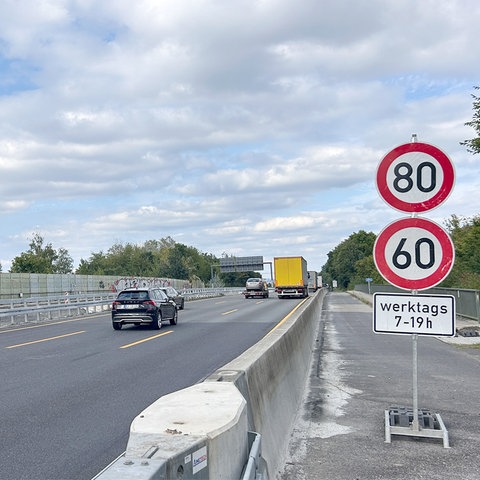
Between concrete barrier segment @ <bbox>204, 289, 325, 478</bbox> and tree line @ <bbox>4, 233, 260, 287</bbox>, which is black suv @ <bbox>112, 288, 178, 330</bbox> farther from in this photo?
tree line @ <bbox>4, 233, 260, 287</bbox>

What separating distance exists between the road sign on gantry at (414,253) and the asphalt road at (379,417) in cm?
174

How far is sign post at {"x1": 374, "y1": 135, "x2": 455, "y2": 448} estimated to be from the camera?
6.33 metres

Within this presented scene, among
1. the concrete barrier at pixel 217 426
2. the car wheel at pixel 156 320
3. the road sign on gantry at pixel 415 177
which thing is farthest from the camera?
the car wheel at pixel 156 320

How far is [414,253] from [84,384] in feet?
21.7

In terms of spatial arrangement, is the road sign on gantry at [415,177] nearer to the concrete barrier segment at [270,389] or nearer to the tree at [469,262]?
the concrete barrier segment at [270,389]

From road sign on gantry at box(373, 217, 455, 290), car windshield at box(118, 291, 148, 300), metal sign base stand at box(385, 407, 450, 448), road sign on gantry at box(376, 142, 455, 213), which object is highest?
road sign on gantry at box(376, 142, 455, 213)

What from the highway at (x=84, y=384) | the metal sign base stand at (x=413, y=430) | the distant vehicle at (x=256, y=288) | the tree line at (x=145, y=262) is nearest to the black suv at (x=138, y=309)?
the highway at (x=84, y=384)

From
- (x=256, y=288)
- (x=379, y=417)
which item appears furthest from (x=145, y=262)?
(x=379, y=417)

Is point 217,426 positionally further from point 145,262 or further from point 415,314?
point 145,262

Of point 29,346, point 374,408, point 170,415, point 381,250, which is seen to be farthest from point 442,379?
point 29,346

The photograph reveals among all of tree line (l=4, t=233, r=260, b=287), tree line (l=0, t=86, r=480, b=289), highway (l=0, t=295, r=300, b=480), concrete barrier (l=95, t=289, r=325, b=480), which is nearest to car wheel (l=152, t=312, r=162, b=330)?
highway (l=0, t=295, r=300, b=480)

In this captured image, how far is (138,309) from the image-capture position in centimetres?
2227

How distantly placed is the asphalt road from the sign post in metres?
0.36

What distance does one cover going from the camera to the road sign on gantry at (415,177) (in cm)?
648
